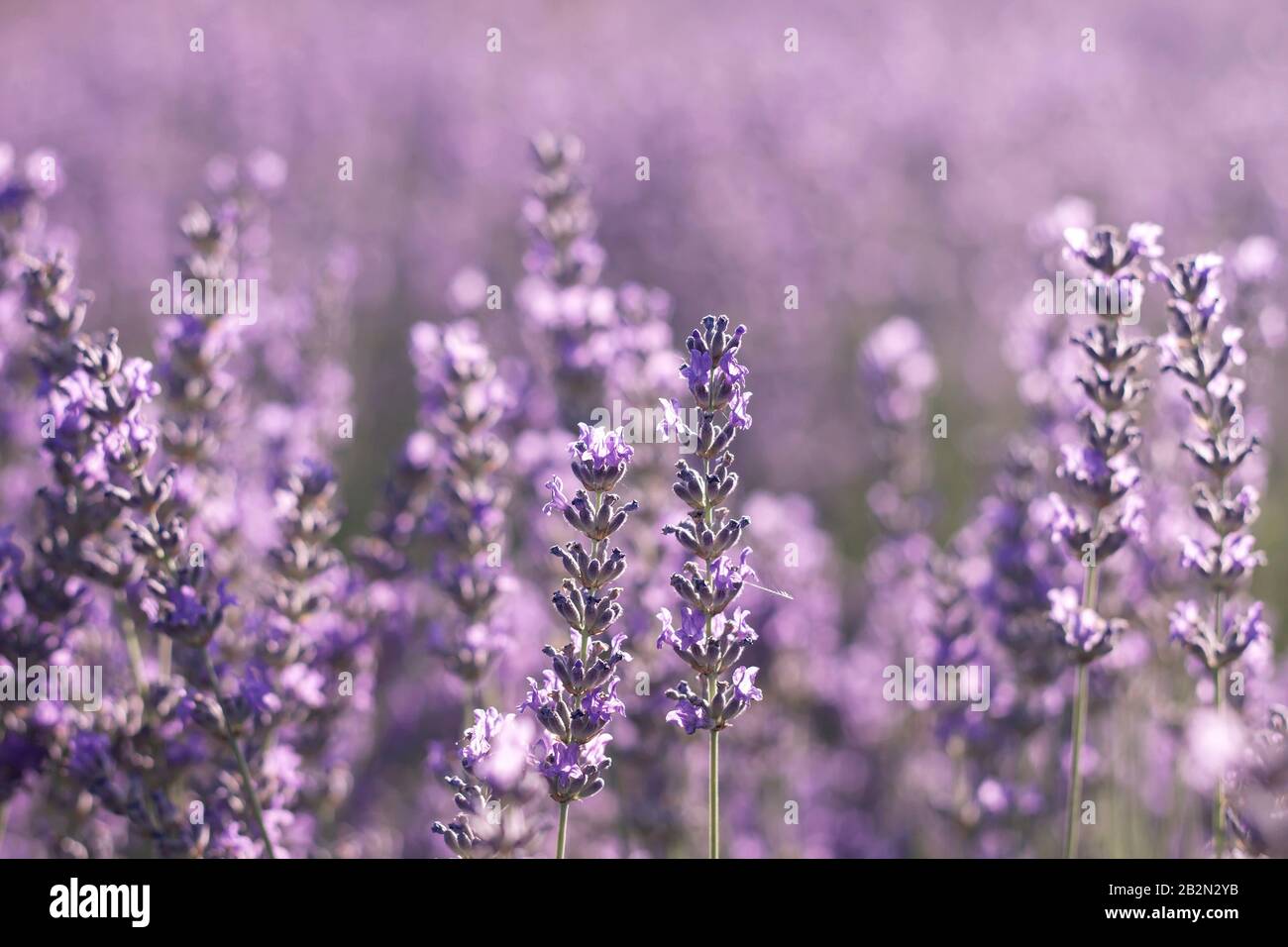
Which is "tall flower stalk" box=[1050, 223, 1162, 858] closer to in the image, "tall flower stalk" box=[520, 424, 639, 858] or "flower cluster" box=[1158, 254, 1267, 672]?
"flower cluster" box=[1158, 254, 1267, 672]

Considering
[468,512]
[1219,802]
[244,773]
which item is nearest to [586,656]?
[244,773]

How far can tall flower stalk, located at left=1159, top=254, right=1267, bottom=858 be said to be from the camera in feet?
8.66

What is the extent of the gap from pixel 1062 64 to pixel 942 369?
4.23 meters

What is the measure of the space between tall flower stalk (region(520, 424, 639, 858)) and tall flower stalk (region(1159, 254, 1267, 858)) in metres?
1.21

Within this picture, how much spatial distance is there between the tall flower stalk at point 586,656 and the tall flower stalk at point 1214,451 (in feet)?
3.97

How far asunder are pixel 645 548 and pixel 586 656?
4.72ft

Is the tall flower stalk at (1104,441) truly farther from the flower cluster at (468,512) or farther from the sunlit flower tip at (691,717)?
the flower cluster at (468,512)

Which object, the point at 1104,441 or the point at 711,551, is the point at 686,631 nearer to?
the point at 711,551

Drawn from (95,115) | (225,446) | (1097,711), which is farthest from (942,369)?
(95,115)

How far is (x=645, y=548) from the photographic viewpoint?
12.2ft

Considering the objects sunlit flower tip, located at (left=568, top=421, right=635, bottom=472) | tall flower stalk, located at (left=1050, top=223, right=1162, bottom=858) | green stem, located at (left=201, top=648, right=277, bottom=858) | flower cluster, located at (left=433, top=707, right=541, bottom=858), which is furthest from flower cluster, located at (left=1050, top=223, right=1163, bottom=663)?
green stem, located at (left=201, top=648, right=277, bottom=858)

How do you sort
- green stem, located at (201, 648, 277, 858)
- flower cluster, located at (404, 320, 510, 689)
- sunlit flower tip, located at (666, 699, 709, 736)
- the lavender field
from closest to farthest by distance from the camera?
sunlit flower tip, located at (666, 699, 709, 736) → green stem, located at (201, 648, 277, 858) → the lavender field → flower cluster, located at (404, 320, 510, 689)

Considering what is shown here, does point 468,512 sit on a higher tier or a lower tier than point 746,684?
higher

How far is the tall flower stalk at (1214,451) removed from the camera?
2.64m
